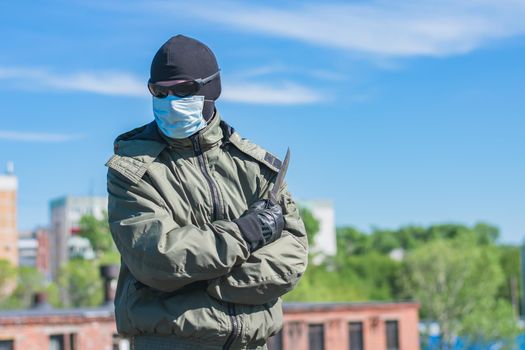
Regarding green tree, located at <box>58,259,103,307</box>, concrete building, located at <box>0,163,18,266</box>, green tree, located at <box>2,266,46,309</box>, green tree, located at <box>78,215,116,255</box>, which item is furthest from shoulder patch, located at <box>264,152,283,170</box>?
concrete building, located at <box>0,163,18,266</box>

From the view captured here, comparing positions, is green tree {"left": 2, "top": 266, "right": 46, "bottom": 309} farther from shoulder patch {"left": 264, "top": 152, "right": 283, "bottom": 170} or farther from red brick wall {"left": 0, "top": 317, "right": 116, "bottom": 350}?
shoulder patch {"left": 264, "top": 152, "right": 283, "bottom": 170}

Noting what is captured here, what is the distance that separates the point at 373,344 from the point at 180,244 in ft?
144

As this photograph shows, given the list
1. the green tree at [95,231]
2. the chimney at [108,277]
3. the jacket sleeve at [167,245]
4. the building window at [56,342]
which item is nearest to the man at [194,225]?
the jacket sleeve at [167,245]

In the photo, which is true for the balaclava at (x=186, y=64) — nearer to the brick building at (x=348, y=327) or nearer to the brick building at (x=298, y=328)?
the brick building at (x=298, y=328)

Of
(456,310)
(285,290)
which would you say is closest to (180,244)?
(285,290)

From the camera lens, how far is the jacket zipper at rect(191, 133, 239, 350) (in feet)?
14.5

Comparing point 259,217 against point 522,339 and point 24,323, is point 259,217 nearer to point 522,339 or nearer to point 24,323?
point 24,323

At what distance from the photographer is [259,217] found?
4.43m

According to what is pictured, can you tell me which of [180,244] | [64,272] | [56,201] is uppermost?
[56,201]

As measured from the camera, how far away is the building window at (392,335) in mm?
48375

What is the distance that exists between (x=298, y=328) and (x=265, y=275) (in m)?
39.7

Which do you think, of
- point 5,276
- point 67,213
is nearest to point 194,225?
point 5,276

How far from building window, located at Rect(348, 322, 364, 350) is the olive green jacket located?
140 feet

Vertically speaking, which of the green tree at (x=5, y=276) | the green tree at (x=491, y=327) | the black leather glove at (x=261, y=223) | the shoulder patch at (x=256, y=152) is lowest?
the black leather glove at (x=261, y=223)
